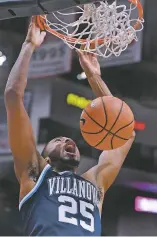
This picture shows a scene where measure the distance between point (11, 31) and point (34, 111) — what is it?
3.67 feet

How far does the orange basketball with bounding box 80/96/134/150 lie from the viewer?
2.71 metres

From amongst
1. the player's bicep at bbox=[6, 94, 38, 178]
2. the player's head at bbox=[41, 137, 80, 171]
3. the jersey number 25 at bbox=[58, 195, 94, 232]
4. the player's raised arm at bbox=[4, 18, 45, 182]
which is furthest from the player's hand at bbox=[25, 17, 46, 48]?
the jersey number 25 at bbox=[58, 195, 94, 232]

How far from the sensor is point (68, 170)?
2.73 meters

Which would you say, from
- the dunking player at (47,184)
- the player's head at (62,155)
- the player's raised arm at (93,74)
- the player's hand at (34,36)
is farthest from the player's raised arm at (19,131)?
the player's raised arm at (93,74)

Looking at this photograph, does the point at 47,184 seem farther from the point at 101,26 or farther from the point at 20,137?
the point at 101,26

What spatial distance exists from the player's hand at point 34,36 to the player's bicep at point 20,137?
413 mm

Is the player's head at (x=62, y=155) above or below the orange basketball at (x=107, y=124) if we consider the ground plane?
below

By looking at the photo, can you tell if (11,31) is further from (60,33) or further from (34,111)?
(60,33)

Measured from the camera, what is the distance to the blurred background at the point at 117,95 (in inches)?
271

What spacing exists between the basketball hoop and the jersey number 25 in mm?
967

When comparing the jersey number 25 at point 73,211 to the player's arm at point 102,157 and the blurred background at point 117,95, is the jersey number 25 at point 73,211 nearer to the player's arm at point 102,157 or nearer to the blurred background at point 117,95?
the player's arm at point 102,157

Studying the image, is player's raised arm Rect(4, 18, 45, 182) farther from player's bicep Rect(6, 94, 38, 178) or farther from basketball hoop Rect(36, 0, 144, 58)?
basketball hoop Rect(36, 0, 144, 58)

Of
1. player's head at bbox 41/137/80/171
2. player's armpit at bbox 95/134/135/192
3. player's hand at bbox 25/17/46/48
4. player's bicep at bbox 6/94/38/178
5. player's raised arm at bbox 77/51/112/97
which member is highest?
player's hand at bbox 25/17/46/48

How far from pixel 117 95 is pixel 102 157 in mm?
4330
